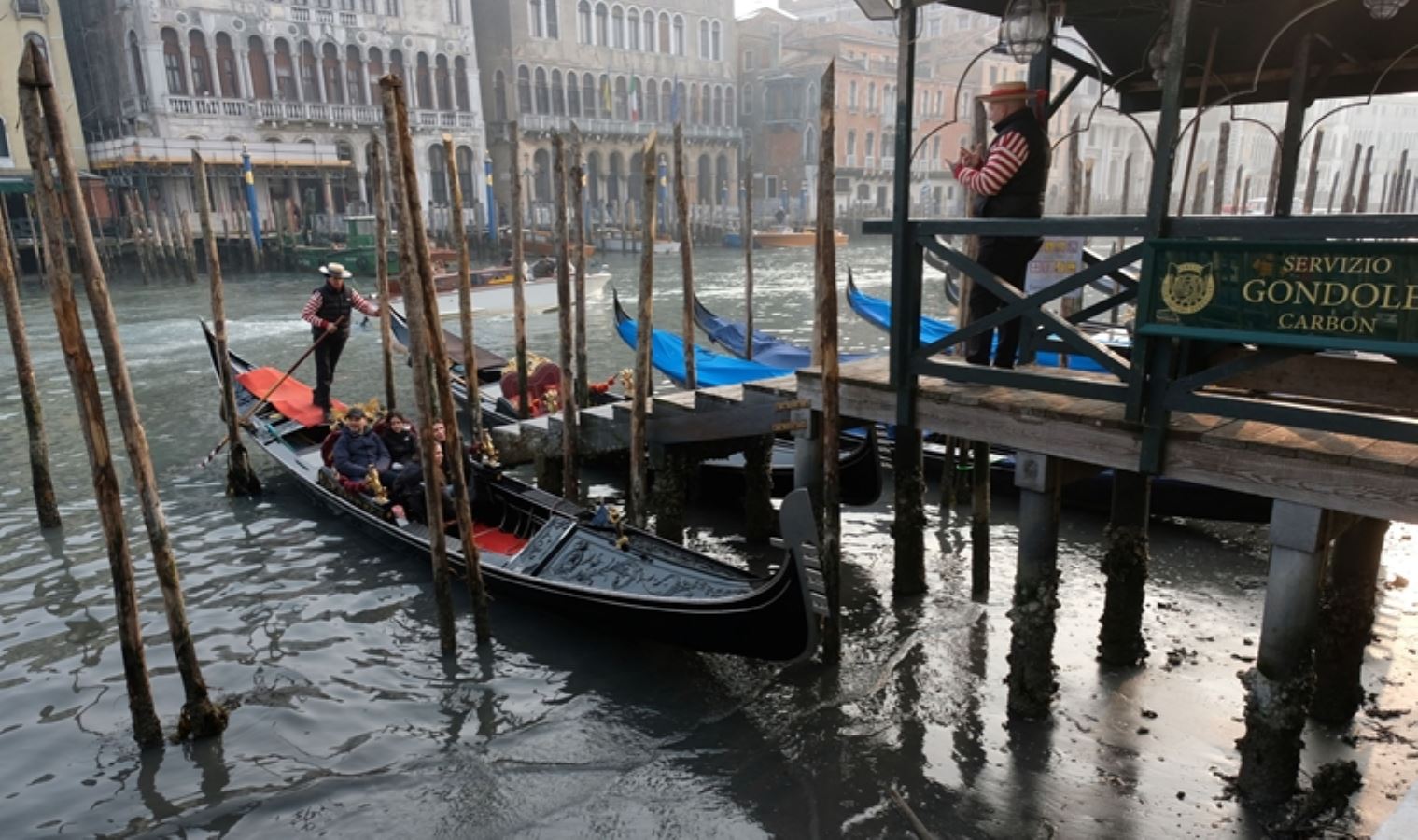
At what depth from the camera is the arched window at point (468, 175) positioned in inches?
1124

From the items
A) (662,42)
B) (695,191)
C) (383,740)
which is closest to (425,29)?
(662,42)

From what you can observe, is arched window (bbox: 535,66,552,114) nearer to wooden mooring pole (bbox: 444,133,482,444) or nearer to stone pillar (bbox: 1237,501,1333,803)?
wooden mooring pole (bbox: 444,133,482,444)

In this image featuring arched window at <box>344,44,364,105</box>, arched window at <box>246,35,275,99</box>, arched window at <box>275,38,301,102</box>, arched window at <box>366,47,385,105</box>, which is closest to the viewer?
arched window at <box>246,35,275,99</box>

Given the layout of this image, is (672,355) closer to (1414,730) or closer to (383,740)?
(383,740)

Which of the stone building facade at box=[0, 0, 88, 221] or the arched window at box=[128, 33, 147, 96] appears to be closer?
the stone building facade at box=[0, 0, 88, 221]

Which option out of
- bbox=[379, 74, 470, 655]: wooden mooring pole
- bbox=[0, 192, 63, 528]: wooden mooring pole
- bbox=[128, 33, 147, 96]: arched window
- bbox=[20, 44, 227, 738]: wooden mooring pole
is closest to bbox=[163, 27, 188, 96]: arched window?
bbox=[128, 33, 147, 96]: arched window

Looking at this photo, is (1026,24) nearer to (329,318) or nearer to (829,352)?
(829,352)

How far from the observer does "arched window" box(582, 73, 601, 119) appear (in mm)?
32000

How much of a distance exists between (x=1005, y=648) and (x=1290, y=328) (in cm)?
224

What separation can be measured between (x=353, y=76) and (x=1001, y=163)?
26.7 m

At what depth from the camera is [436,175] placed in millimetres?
28219

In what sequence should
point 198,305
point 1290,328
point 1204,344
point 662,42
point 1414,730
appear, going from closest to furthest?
point 1290,328, point 1204,344, point 1414,730, point 198,305, point 662,42

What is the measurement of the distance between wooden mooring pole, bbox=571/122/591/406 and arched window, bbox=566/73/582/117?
25945 millimetres

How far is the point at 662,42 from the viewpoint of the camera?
111 feet
